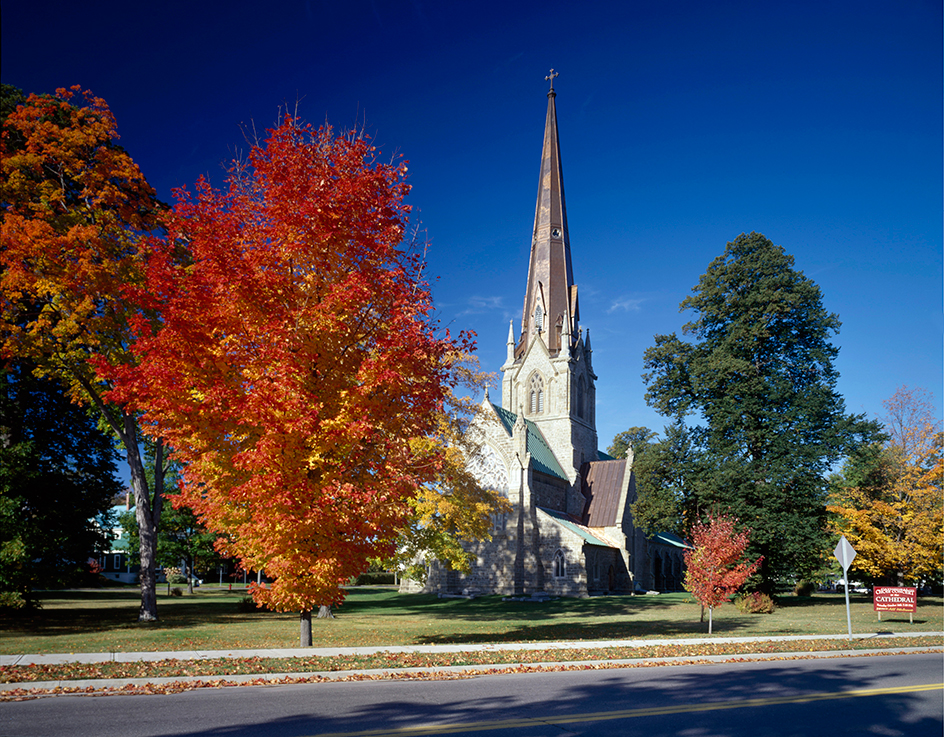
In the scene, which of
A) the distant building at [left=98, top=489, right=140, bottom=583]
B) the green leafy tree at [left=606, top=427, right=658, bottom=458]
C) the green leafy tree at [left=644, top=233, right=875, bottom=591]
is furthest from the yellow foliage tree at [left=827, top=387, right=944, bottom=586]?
the distant building at [left=98, top=489, right=140, bottom=583]

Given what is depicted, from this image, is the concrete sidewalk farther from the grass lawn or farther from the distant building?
the distant building

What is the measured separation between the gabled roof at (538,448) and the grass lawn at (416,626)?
41.6ft

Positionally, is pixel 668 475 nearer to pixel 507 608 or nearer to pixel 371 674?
pixel 507 608

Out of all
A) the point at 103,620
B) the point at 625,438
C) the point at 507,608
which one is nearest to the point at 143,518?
the point at 103,620

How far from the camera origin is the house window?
40219mm

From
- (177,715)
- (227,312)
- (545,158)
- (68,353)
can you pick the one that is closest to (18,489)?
(68,353)

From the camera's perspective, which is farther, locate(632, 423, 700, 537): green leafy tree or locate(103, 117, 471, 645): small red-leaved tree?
locate(632, 423, 700, 537): green leafy tree

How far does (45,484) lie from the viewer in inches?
934

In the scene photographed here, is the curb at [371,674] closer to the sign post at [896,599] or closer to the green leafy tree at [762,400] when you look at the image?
the sign post at [896,599]

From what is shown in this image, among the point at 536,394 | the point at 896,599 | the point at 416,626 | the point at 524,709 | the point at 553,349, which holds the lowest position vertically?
the point at 896,599

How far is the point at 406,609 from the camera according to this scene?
1218 inches

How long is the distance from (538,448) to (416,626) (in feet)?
87.9

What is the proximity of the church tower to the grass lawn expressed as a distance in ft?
60.8

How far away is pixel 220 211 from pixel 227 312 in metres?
2.26
